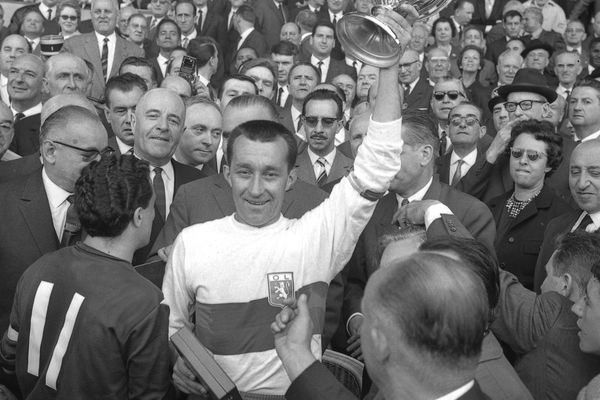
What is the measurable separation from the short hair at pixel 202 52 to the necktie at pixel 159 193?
166 inches

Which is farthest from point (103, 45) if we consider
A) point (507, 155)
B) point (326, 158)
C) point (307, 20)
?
point (507, 155)

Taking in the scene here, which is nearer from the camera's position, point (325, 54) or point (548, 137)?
point (548, 137)

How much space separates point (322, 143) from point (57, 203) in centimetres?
246

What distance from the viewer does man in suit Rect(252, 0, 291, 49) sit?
43.7 feet

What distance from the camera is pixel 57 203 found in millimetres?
4191

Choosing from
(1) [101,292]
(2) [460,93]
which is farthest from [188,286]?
(2) [460,93]

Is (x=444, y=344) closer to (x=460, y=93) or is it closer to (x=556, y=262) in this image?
(x=556, y=262)

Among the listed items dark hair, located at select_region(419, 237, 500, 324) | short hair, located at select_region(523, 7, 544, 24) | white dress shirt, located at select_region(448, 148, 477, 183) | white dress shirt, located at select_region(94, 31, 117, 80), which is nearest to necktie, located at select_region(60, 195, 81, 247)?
dark hair, located at select_region(419, 237, 500, 324)

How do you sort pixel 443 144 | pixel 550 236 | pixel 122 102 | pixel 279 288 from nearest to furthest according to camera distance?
pixel 279 288 → pixel 550 236 → pixel 122 102 → pixel 443 144

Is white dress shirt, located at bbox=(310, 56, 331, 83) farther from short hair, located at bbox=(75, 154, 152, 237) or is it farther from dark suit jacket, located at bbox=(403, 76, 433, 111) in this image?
short hair, located at bbox=(75, 154, 152, 237)

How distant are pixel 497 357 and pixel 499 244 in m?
2.47

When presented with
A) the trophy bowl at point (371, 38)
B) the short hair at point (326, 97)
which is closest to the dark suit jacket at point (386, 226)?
the trophy bowl at point (371, 38)

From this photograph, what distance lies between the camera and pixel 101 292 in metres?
2.94

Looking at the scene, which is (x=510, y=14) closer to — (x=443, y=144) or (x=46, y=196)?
(x=443, y=144)
